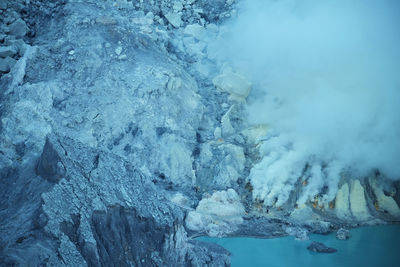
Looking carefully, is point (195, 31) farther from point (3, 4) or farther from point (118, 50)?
point (3, 4)

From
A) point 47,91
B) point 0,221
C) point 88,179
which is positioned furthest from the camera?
point 47,91

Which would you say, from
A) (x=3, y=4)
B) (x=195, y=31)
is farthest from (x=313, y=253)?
(x=3, y=4)

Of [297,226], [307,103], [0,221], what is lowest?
[297,226]

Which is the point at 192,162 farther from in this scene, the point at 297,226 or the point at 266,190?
the point at 297,226

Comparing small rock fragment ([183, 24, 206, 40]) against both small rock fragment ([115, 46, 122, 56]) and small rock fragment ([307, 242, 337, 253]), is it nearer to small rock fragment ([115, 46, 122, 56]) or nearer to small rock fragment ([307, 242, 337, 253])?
small rock fragment ([115, 46, 122, 56])

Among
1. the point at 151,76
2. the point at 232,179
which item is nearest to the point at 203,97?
the point at 151,76
